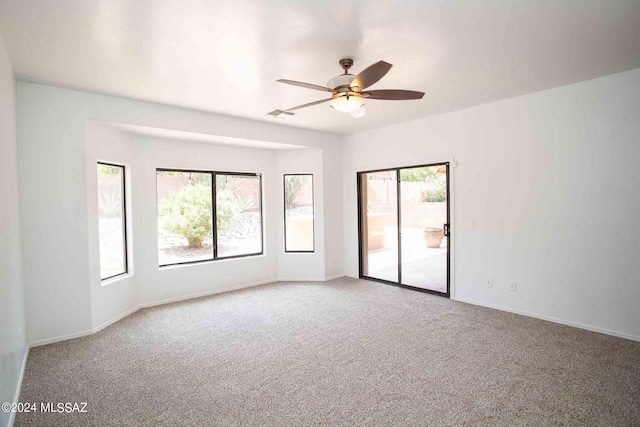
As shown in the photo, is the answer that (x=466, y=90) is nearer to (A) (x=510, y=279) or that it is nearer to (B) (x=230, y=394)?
(A) (x=510, y=279)

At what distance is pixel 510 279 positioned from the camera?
163 inches

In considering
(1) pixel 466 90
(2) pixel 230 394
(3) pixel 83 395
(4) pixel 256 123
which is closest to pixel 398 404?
(2) pixel 230 394

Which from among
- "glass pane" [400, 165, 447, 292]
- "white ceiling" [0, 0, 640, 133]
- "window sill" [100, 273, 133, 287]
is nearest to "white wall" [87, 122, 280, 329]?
"window sill" [100, 273, 133, 287]

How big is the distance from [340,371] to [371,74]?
7.79 ft

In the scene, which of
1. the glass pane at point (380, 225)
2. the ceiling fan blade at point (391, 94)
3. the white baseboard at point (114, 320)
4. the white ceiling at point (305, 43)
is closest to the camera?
the white ceiling at point (305, 43)

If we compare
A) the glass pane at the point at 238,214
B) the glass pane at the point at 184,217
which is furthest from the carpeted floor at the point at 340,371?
the glass pane at the point at 238,214

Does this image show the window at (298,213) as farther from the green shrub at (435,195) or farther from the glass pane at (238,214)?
the green shrub at (435,195)

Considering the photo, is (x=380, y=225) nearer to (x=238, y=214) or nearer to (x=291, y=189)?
(x=291, y=189)

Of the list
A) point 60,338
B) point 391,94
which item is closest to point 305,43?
point 391,94

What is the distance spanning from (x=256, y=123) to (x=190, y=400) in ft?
12.4

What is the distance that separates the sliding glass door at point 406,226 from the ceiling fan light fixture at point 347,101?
8.29 ft

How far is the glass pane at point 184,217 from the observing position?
4.89 metres

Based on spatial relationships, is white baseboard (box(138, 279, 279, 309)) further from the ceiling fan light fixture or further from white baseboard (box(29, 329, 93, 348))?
the ceiling fan light fixture

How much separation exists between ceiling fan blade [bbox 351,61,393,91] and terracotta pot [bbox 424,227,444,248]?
314 centimetres
